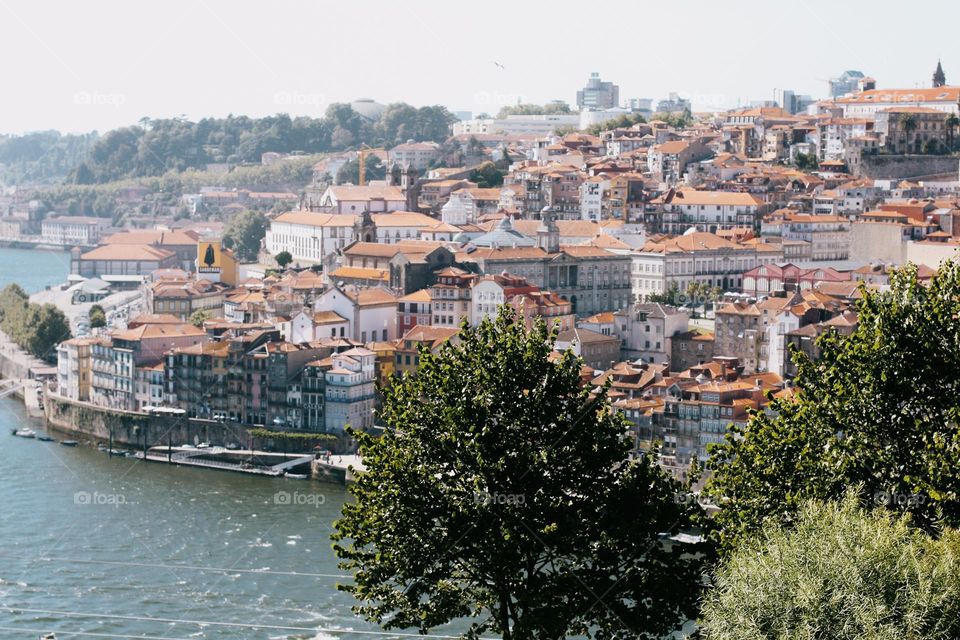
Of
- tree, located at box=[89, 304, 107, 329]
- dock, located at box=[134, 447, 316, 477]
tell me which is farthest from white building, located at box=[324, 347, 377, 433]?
tree, located at box=[89, 304, 107, 329]

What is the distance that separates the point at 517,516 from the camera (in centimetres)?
813

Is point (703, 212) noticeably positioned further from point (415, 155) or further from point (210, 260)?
point (415, 155)

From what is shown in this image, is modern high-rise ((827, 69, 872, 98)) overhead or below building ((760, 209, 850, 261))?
overhead

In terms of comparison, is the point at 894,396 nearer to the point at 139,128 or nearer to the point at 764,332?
the point at 764,332

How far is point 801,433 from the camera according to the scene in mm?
8008

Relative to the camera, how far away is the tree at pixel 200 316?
94.8ft

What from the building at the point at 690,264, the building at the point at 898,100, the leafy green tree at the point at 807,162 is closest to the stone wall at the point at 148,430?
the building at the point at 690,264

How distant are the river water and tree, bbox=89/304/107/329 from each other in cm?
1026

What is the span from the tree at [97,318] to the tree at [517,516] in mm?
24973

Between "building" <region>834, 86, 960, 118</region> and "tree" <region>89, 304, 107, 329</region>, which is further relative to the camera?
"building" <region>834, 86, 960, 118</region>

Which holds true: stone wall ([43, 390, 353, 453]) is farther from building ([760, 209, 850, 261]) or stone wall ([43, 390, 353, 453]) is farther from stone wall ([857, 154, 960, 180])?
stone wall ([857, 154, 960, 180])

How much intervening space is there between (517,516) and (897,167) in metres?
31.9

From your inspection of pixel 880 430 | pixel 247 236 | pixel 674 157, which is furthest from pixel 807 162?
pixel 880 430

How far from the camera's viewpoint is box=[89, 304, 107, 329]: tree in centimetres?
3303
